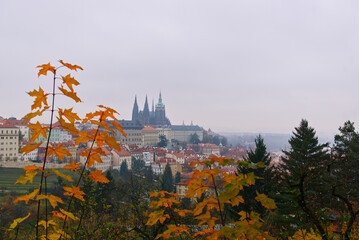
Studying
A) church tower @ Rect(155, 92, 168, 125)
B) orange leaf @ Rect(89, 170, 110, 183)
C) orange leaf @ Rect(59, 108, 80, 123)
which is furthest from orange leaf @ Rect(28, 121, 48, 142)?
church tower @ Rect(155, 92, 168, 125)

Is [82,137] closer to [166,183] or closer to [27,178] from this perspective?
[27,178]

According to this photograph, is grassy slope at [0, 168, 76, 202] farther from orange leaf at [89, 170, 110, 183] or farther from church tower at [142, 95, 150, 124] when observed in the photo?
church tower at [142, 95, 150, 124]

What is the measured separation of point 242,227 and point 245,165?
8.6 inches

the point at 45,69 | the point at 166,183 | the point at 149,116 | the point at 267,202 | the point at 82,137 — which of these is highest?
the point at 149,116

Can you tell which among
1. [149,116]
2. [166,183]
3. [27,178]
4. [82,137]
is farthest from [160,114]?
[27,178]

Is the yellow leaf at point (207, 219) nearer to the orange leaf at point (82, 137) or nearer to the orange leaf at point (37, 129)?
the orange leaf at point (82, 137)

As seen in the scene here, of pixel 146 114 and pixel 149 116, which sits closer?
pixel 146 114

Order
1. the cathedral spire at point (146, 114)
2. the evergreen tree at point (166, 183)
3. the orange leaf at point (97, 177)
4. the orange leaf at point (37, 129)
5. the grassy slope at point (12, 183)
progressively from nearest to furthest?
the orange leaf at point (37, 129) → the orange leaf at point (97, 177) → the evergreen tree at point (166, 183) → the grassy slope at point (12, 183) → the cathedral spire at point (146, 114)

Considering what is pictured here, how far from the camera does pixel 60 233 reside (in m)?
1.27

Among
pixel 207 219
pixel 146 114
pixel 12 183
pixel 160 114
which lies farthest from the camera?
pixel 160 114

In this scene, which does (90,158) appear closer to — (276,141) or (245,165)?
(245,165)

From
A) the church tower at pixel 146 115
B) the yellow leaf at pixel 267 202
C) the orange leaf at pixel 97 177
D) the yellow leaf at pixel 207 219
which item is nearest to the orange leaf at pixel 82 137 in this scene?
the orange leaf at pixel 97 177

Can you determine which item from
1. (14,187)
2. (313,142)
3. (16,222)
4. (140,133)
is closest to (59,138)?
(140,133)

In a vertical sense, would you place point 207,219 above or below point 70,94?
below
